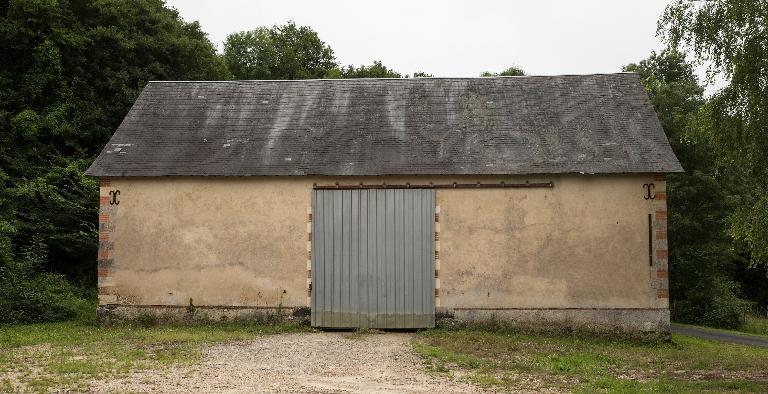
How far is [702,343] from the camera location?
653 inches

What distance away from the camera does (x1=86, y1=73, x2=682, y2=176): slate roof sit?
53.2ft

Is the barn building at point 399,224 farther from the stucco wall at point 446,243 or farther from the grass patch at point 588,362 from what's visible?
the grass patch at point 588,362

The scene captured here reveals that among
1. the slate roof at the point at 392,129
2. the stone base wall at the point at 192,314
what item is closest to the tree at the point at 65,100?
the stone base wall at the point at 192,314

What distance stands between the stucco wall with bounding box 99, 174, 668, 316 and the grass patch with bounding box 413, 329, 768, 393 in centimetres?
115

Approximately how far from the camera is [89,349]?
12.6 m

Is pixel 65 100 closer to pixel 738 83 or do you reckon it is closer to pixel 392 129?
pixel 392 129

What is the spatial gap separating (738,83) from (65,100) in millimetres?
20129

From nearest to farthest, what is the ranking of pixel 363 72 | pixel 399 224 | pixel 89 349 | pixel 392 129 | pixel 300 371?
pixel 300 371, pixel 89 349, pixel 399 224, pixel 392 129, pixel 363 72

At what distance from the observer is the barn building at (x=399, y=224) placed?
623 inches

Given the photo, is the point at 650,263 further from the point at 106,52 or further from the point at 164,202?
the point at 106,52

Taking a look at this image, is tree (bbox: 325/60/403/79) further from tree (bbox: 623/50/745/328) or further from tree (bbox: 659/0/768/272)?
tree (bbox: 659/0/768/272)

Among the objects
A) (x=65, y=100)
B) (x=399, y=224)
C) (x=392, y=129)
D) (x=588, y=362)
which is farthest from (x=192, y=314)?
(x=65, y=100)

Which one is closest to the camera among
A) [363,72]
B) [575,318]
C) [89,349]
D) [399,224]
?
[89,349]

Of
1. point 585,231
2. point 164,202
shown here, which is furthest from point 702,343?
point 164,202
